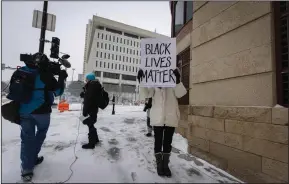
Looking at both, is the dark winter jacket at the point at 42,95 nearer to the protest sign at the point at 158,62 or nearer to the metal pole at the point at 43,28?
the protest sign at the point at 158,62

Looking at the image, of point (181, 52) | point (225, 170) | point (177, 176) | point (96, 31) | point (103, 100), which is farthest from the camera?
point (96, 31)

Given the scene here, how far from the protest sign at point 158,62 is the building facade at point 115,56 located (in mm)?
62620

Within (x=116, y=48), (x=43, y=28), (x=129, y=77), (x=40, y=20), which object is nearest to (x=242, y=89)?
(x=43, y=28)

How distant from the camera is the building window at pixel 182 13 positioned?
21.4 feet

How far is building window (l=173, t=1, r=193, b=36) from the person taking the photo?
21.4ft

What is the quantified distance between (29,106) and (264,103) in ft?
11.9

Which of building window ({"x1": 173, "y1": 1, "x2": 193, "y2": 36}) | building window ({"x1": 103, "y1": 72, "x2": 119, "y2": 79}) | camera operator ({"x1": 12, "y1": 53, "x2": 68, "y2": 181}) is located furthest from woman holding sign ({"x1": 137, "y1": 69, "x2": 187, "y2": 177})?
building window ({"x1": 103, "y1": 72, "x2": 119, "y2": 79})

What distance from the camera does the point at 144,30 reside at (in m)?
81.1

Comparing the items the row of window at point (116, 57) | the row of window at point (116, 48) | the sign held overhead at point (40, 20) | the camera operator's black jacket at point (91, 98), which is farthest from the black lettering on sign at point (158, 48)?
the row of window at point (116, 48)

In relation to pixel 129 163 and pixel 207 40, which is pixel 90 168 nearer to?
pixel 129 163

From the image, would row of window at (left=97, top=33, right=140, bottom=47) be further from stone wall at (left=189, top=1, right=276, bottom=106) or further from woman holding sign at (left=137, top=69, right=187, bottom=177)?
woman holding sign at (left=137, top=69, right=187, bottom=177)

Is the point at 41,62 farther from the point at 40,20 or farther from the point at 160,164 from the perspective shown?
the point at 40,20

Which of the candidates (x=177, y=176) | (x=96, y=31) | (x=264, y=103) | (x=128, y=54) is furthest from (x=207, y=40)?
(x=128, y=54)

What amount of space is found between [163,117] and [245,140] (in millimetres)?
1372
